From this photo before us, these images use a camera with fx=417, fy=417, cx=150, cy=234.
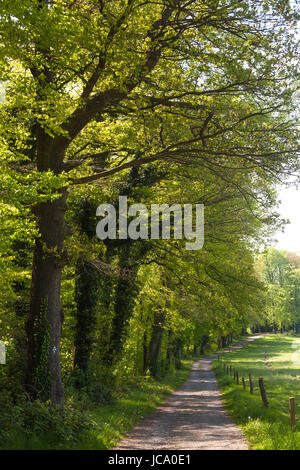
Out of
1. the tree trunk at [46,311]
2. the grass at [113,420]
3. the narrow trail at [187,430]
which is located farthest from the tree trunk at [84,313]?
the tree trunk at [46,311]

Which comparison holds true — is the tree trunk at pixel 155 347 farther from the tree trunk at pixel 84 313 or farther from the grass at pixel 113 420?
the tree trunk at pixel 84 313

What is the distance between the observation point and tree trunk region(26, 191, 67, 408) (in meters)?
11.3

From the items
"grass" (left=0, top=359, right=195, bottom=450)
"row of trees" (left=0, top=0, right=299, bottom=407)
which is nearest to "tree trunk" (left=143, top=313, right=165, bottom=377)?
"grass" (left=0, top=359, right=195, bottom=450)

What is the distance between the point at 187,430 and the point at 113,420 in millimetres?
2429

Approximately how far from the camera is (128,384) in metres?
22.2

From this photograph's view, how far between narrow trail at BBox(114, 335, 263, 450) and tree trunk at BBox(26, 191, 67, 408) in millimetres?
2547

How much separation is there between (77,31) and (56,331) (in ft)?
25.5

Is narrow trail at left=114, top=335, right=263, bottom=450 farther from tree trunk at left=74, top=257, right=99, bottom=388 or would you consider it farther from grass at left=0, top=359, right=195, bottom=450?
tree trunk at left=74, top=257, right=99, bottom=388

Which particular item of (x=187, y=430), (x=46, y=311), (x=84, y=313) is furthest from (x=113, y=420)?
(x=84, y=313)

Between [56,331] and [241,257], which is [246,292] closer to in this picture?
[241,257]

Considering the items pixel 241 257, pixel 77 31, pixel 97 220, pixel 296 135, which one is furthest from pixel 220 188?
pixel 77 31

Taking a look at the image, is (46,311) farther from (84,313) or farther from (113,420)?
(84,313)

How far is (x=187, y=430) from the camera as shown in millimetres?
13578

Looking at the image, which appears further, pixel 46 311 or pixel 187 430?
pixel 187 430
